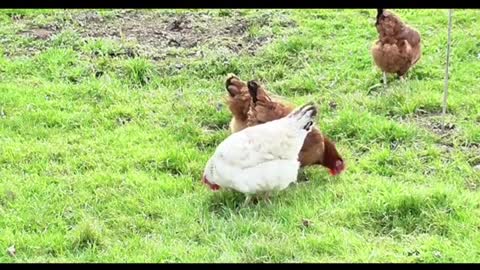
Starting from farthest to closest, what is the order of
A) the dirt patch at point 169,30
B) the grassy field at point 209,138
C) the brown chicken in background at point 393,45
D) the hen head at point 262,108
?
the dirt patch at point 169,30, the brown chicken in background at point 393,45, the hen head at point 262,108, the grassy field at point 209,138

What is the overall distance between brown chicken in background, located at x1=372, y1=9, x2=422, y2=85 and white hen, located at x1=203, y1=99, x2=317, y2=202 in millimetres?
1771

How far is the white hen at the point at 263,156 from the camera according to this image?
11.8ft

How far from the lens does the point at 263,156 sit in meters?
3.62

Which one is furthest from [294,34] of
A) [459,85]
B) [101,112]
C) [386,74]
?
[101,112]

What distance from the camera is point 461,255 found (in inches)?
118

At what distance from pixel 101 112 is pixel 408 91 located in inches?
86.0

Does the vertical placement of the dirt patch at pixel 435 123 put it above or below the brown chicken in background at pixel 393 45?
below

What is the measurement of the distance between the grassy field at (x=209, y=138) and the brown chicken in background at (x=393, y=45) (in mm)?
174

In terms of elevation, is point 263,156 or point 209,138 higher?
point 263,156

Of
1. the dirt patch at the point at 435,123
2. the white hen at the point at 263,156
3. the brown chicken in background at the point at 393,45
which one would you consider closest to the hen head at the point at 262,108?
the white hen at the point at 263,156

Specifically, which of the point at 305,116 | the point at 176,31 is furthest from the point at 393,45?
the point at 176,31

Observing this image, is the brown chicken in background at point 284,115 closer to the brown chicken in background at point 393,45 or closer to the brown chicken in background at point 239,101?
the brown chicken in background at point 239,101

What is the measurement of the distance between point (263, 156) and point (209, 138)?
1111 millimetres

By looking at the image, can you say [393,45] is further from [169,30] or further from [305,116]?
[169,30]
